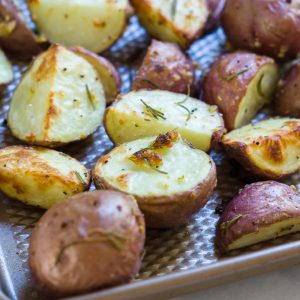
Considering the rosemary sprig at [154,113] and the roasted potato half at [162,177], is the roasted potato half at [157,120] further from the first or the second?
the roasted potato half at [162,177]

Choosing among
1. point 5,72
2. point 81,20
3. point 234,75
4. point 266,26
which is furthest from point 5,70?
point 266,26

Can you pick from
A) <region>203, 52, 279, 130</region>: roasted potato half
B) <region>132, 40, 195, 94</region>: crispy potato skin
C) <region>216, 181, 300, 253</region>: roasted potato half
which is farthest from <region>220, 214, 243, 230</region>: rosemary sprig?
<region>132, 40, 195, 94</region>: crispy potato skin

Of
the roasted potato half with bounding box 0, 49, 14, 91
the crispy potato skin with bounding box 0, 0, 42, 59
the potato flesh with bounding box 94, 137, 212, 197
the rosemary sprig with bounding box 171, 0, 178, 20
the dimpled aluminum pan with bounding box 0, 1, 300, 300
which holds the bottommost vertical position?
the dimpled aluminum pan with bounding box 0, 1, 300, 300

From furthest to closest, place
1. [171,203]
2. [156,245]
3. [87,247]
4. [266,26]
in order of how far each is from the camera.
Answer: [266,26] → [156,245] → [171,203] → [87,247]

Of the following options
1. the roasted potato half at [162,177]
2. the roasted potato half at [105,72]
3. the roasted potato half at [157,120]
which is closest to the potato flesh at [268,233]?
the roasted potato half at [162,177]

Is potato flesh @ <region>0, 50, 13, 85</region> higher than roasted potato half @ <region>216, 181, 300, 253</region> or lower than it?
higher

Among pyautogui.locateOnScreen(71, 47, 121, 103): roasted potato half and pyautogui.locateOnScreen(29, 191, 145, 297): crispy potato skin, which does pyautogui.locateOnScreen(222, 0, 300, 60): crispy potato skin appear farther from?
pyautogui.locateOnScreen(29, 191, 145, 297): crispy potato skin

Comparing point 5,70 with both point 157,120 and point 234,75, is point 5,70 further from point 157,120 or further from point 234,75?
point 234,75
